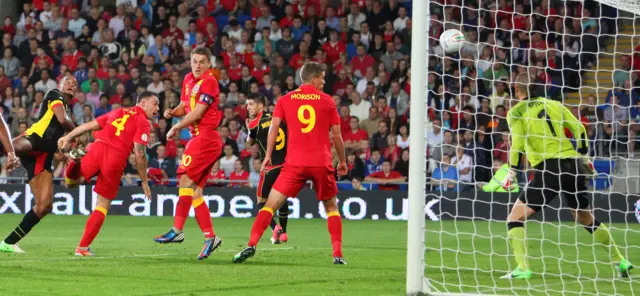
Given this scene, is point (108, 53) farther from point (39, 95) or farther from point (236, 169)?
point (236, 169)

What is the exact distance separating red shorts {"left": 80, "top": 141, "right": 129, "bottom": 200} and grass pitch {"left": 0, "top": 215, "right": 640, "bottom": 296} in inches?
26.4

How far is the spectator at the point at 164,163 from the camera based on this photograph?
793 inches

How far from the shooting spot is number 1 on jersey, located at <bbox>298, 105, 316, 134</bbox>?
31.0ft

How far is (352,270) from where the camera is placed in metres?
9.26

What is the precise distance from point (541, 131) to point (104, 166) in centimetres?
424

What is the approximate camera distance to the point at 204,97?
33.3ft

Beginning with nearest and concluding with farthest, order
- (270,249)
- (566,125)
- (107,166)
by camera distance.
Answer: (566,125)
(107,166)
(270,249)

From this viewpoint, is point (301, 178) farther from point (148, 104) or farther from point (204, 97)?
point (148, 104)

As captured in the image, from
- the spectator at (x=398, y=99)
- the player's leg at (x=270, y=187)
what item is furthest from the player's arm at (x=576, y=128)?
the spectator at (x=398, y=99)

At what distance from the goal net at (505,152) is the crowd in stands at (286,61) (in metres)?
0.11

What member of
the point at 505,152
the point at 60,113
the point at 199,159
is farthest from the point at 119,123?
the point at 505,152

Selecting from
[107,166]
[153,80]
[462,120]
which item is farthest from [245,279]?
[153,80]

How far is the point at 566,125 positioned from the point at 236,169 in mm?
11351

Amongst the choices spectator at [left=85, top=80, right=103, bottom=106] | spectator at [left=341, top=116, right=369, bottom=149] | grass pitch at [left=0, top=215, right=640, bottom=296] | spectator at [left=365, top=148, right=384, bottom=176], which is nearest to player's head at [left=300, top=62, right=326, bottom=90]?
grass pitch at [left=0, top=215, right=640, bottom=296]
